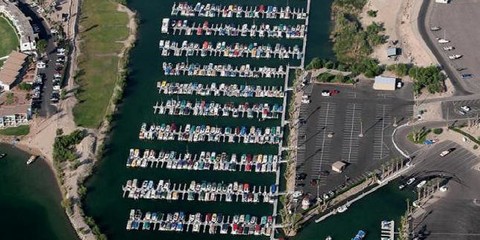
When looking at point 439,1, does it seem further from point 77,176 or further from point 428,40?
point 77,176

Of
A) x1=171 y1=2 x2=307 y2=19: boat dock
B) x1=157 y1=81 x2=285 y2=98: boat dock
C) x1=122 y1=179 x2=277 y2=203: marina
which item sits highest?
x1=171 y1=2 x2=307 y2=19: boat dock

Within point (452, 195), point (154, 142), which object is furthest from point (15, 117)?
→ point (452, 195)

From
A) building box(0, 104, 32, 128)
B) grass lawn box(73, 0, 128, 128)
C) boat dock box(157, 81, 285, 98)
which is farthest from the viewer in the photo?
boat dock box(157, 81, 285, 98)

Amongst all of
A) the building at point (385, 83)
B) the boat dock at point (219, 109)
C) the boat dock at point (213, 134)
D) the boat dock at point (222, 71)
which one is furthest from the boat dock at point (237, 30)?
the boat dock at point (213, 134)

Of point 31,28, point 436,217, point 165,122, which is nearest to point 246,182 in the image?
point 165,122

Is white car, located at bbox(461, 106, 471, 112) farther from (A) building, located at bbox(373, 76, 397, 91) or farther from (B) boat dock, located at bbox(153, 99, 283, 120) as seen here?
(B) boat dock, located at bbox(153, 99, 283, 120)

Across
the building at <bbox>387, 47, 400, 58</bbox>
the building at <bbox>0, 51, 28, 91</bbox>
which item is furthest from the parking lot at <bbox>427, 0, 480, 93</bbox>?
the building at <bbox>0, 51, 28, 91</bbox>
